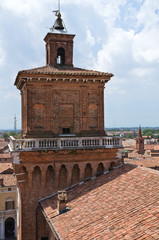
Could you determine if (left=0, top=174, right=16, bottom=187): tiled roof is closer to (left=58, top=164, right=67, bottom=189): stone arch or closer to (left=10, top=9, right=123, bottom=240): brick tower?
(left=10, top=9, right=123, bottom=240): brick tower

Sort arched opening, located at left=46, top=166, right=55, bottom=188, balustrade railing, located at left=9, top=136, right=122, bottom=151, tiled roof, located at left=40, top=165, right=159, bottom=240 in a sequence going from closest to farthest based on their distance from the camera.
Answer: tiled roof, located at left=40, top=165, right=159, bottom=240
balustrade railing, located at left=9, top=136, right=122, bottom=151
arched opening, located at left=46, top=166, right=55, bottom=188

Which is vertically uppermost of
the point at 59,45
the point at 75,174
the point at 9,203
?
the point at 59,45

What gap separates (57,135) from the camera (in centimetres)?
2139

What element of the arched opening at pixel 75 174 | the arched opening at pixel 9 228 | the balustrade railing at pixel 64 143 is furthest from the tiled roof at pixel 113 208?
the arched opening at pixel 9 228

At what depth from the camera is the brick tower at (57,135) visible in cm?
1889

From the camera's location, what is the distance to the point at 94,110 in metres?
22.4

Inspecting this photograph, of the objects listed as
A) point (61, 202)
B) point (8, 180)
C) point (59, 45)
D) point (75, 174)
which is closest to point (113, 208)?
point (61, 202)

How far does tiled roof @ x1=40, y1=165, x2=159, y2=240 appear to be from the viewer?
1130 centimetres

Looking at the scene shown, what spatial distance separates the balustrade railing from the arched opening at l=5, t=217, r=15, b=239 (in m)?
33.5

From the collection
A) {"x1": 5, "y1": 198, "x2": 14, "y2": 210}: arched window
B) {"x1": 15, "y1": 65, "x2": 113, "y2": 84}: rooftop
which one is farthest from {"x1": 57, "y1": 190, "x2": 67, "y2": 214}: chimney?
{"x1": 5, "y1": 198, "x2": 14, "y2": 210}: arched window

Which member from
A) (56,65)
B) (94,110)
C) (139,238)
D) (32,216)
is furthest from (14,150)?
(139,238)

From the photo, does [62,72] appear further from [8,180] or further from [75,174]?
[8,180]

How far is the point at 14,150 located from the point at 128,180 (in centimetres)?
732

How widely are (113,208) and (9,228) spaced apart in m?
40.5
